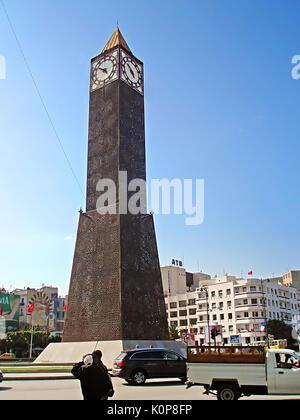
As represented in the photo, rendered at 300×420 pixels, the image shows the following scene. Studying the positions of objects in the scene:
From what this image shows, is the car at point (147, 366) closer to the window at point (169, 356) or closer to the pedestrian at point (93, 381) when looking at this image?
the window at point (169, 356)

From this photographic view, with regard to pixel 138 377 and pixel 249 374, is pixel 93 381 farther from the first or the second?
pixel 138 377

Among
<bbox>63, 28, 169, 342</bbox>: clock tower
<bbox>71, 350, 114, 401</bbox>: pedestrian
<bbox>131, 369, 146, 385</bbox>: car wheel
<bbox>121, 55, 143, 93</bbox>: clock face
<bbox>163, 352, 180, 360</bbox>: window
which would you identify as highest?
<bbox>121, 55, 143, 93</bbox>: clock face

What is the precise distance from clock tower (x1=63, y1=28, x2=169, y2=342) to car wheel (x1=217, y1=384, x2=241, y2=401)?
1424 cm

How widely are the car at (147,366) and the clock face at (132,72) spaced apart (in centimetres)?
2144

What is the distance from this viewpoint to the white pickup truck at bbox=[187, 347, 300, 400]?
1070 centimetres

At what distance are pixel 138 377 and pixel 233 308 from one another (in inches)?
2091

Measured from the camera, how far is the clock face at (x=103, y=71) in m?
31.4

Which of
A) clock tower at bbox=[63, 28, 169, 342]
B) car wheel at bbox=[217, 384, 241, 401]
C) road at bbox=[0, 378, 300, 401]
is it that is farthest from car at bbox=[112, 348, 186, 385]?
clock tower at bbox=[63, 28, 169, 342]

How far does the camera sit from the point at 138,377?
15.8 m

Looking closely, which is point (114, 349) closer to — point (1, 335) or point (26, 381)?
point (26, 381)

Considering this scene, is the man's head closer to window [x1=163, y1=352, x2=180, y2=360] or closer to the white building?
window [x1=163, y1=352, x2=180, y2=360]

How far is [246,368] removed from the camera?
35.4 feet

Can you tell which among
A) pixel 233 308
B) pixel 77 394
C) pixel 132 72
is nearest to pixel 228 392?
pixel 77 394
